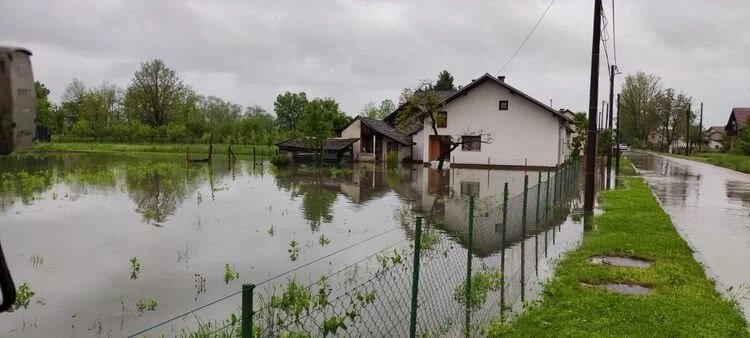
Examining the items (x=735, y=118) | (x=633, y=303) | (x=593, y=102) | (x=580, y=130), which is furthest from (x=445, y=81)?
(x=633, y=303)

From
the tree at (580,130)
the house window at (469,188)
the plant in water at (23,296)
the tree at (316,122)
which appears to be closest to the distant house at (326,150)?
the tree at (316,122)

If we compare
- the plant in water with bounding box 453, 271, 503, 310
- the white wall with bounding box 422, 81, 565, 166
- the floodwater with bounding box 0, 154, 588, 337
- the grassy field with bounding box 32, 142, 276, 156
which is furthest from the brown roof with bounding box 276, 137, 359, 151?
the plant in water with bounding box 453, 271, 503, 310

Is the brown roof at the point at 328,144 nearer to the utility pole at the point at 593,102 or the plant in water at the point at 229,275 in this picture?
the utility pole at the point at 593,102

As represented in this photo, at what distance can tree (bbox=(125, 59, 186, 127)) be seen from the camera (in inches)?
2504

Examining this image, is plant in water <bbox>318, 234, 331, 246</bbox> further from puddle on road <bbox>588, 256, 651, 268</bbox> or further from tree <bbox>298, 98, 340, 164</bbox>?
tree <bbox>298, 98, 340, 164</bbox>

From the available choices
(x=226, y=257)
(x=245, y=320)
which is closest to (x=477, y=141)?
(x=226, y=257)

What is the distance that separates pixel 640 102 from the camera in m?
87.1

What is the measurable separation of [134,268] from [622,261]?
324 inches

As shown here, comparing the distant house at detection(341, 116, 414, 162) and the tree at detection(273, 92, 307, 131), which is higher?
the tree at detection(273, 92, 307, 131)

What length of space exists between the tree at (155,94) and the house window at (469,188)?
4984 centimetres

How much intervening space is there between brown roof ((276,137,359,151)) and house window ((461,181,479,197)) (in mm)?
17541

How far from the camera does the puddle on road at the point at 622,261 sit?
875cm

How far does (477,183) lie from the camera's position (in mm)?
26094

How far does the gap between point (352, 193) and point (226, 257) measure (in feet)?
37.5
